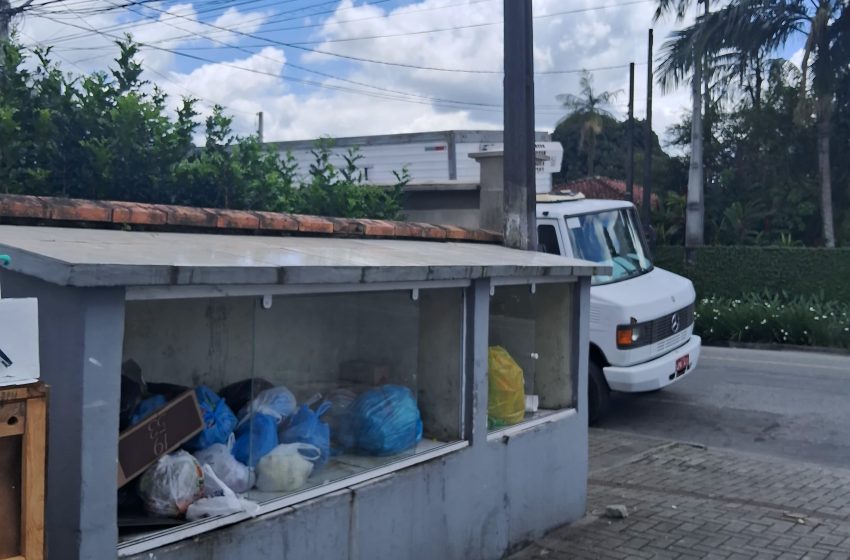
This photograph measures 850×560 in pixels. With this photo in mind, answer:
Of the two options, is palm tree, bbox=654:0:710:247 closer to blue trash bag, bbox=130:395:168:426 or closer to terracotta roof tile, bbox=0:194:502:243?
terracotta roof tile, bbox=0:194:502:243

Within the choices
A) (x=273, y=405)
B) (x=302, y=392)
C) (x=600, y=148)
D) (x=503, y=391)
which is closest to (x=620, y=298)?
(x=503, y=391)

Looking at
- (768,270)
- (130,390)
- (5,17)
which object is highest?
(5,17)

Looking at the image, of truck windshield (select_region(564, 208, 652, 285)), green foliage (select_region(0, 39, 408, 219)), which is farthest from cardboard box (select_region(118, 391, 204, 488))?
truck windshield (select_region(564, 208, 652, 285))

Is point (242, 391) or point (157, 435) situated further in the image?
point (242, 391)

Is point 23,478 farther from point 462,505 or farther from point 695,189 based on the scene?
point 695,189

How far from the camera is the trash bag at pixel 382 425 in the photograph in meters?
4.97

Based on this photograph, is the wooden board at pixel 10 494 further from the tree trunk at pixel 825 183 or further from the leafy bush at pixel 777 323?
the tree trunk at pixel 825 183

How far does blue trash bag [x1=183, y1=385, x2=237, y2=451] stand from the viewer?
4.21 metres

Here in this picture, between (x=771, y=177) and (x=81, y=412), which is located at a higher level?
(x=771, y=177)

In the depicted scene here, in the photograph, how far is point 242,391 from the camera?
4.74m

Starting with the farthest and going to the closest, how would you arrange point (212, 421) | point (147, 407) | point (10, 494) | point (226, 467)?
point (212, 421), point (226, 467), point (147, 407), point (10, 494)

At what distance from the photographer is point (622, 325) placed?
915 centimetres

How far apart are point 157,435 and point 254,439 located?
63 cm

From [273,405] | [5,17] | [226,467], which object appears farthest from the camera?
[5,17]
